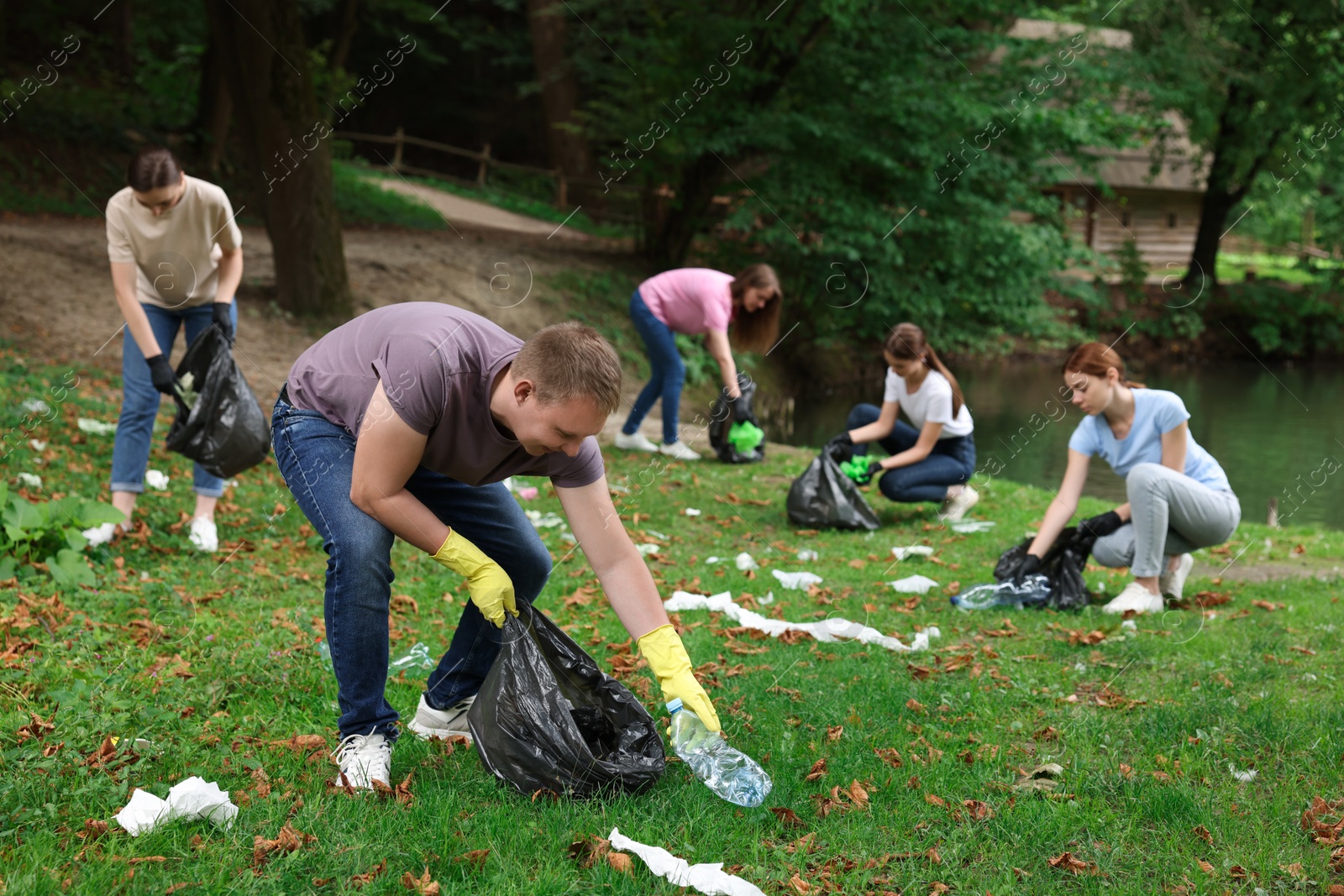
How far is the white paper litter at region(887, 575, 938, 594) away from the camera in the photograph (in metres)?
5.16

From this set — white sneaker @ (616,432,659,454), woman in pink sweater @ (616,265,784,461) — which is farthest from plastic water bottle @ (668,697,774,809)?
white sneaker @ (616,432,659,454)

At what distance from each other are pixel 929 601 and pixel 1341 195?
21.5 meters

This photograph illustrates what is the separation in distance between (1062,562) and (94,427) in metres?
5.82

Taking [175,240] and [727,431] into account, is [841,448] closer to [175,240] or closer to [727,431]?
[727,431]

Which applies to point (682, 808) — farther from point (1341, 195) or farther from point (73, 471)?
point (1341, 195)

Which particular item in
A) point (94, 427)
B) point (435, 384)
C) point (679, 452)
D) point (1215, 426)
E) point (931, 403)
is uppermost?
point (435, 384)

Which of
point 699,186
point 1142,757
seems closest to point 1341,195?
point 699,186

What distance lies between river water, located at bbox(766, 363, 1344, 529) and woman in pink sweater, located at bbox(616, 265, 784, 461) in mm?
3726

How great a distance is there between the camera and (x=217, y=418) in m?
4.96

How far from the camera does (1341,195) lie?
21.8 meters

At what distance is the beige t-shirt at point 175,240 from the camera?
193 inches

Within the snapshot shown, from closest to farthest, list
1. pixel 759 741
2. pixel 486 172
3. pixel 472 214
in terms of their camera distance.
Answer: pixel 759 741, pixel 472 214, pixel 486 172

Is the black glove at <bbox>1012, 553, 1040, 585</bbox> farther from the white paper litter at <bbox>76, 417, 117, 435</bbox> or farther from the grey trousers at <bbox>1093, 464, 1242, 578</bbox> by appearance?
→ the white paper litter at <bbox>76, 417, 117, 435</bbox>

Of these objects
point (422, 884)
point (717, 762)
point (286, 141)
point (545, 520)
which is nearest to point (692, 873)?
point (717, 762)
